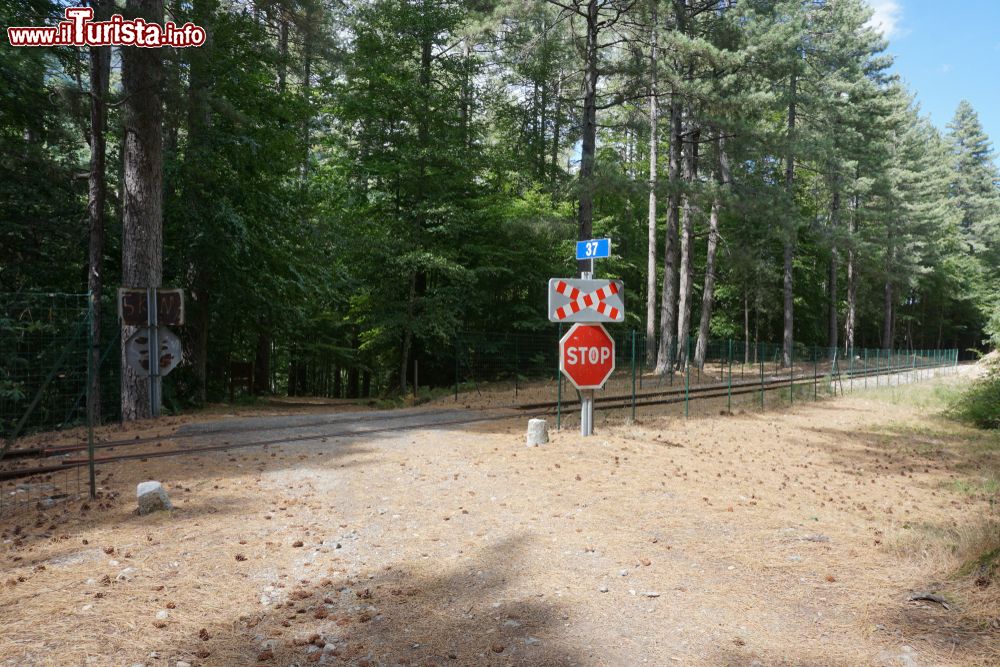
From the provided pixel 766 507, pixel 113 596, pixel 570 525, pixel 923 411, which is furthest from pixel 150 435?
pixel 923 411

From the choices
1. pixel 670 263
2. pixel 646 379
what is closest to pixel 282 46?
pixel 670 263

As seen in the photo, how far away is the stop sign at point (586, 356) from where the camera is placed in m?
8.85

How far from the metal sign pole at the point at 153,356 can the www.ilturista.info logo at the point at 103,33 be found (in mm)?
4399

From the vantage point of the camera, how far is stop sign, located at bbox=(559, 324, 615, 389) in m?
8.85

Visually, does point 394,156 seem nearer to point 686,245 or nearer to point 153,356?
point 153,356

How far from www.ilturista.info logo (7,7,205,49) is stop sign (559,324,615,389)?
8.85 metres

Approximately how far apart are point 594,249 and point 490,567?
17.9ft

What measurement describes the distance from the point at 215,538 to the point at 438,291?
48.8 ft

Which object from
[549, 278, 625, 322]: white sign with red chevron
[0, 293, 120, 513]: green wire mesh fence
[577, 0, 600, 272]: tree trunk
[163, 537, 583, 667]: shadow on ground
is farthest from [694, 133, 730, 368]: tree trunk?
[163, 537, 583, 667]: shadow on ground

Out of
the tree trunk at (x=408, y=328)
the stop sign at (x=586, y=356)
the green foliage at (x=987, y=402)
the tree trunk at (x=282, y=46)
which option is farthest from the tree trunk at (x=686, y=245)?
the tree trunk at (x=282, y=46)

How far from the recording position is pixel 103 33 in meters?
11.0

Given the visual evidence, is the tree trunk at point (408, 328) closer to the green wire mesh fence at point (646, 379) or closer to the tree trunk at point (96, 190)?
the green wire mesh fence at point (646, 379)

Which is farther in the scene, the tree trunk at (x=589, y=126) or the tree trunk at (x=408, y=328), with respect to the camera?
the tree trunk at (x=408, y=328)

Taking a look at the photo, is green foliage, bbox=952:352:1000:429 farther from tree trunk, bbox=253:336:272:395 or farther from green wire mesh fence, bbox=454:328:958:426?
tree trunk, bbox=253:336:272:395
